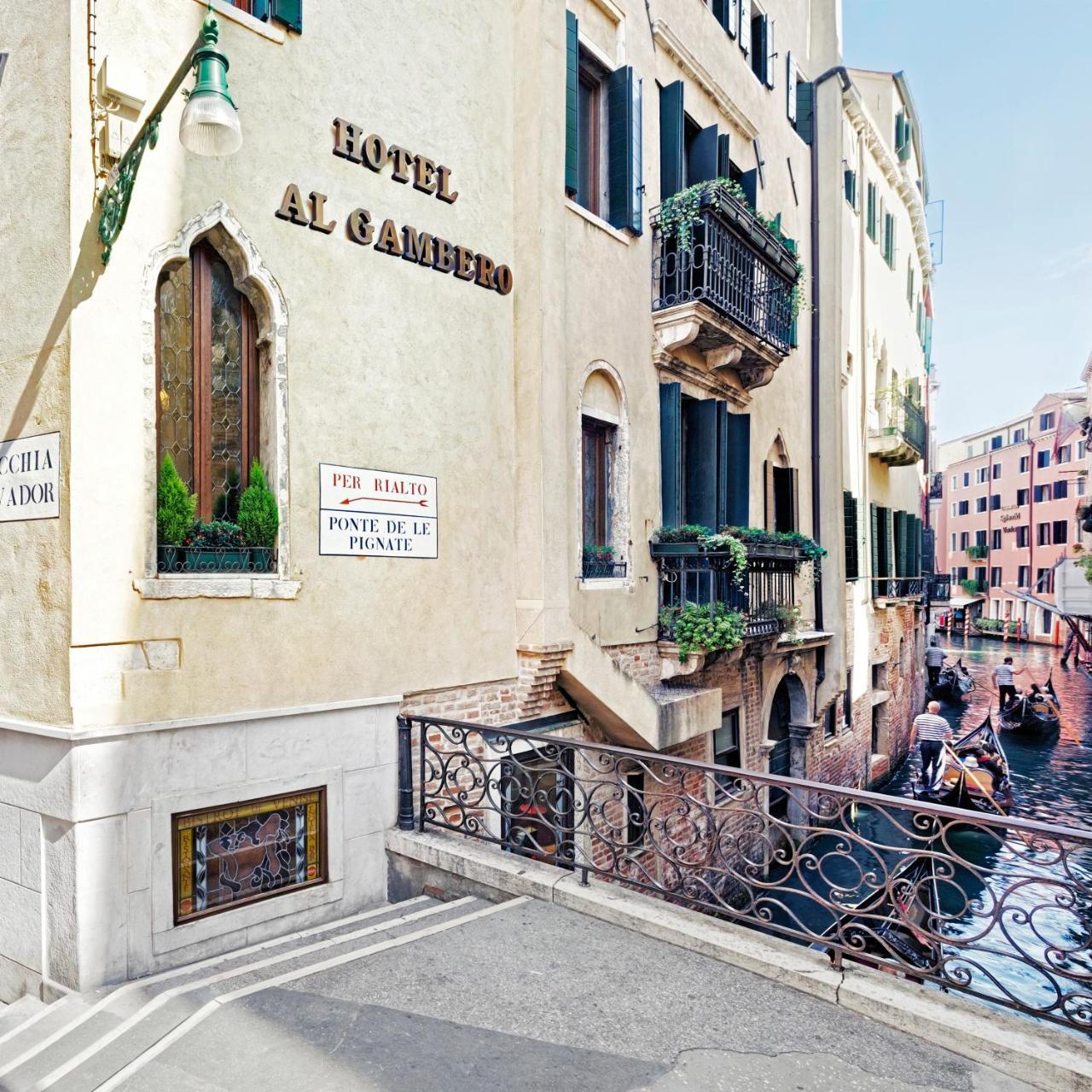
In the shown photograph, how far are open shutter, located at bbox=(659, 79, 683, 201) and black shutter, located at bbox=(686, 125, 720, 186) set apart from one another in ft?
2.79

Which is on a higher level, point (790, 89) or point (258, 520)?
point (790, 89)

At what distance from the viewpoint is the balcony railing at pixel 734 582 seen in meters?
8.72

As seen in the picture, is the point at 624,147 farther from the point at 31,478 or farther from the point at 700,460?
the point at 31,478

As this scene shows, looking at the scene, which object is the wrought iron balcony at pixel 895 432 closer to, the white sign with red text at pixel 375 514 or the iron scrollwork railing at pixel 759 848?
the iron scrollwork railing at pixel 759 848

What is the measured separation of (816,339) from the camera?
13.9 meters

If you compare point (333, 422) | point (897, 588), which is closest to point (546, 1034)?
point (333, 422)

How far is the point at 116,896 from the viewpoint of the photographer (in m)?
4.23

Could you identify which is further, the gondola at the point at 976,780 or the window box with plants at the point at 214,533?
the gondola at the point at 976,780

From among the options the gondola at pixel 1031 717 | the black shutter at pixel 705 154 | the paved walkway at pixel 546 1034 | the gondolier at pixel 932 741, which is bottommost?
the gondola at pixel 1031 717

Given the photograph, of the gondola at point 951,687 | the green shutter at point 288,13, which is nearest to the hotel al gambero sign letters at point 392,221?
the green shutter at point 288,13

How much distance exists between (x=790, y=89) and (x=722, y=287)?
625cm

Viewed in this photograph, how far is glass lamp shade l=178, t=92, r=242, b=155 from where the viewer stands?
3.72m

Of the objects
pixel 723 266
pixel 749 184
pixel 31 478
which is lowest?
pixel 31 478

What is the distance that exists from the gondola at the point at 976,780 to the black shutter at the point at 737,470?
5.23 meters
